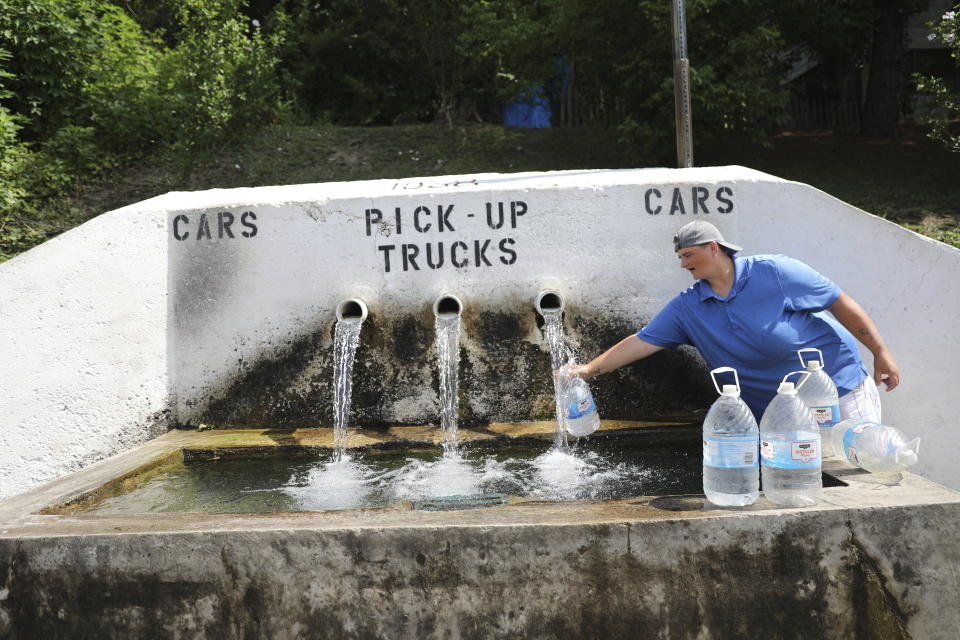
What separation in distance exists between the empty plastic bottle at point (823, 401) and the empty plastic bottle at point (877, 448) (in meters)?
0.15

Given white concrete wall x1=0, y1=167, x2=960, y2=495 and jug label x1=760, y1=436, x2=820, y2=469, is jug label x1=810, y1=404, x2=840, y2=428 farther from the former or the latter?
white concrete wall x1=0, y1=167, x2=960, y2=495

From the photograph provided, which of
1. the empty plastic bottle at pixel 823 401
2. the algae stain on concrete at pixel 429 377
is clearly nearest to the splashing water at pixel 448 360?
the algae stain on concrete at pixel 429 377

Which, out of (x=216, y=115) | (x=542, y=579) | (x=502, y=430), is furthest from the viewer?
(x=216, y=115)

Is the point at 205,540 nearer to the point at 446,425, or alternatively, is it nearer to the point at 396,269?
the point at 446,425

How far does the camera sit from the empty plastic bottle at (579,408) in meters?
3.88

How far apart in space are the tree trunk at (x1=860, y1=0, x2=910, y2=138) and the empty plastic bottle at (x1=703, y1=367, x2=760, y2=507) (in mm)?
11668

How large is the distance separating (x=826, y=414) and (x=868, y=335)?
493 mm

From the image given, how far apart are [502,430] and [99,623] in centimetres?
253

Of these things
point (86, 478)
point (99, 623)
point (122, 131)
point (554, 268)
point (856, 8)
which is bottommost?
point (99, 623)

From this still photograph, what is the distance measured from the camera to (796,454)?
2.67 meters

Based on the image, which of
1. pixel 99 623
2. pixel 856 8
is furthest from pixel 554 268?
pixel 856 8

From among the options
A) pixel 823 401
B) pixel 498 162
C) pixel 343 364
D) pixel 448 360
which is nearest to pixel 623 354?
pixel 823 401

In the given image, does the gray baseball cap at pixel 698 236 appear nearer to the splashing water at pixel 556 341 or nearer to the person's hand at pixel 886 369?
the person's hand at pixel 886 369

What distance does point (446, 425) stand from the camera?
15.6 feet
